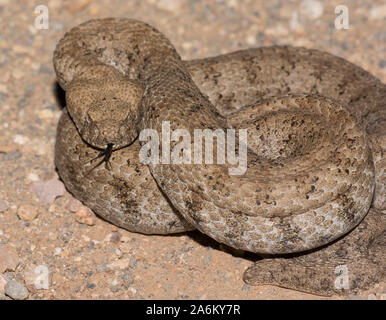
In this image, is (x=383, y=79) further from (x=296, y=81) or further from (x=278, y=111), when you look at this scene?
(x=278, y=111)

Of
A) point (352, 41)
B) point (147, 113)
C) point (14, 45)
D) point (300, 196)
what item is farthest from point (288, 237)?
point (14, 45)

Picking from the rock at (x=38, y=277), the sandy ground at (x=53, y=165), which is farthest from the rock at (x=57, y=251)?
the rock at (x=38, y=277)

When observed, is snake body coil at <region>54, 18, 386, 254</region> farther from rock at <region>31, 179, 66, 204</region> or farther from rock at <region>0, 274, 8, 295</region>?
rock at <region>0, 274, 8, 295</region>

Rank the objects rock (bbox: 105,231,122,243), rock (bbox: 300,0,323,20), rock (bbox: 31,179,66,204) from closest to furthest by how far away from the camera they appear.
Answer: rock (bbox: 105,231,122,243) → rock (bbox: 31,179,66,204) → rock (bbox: 300,0,323,20)

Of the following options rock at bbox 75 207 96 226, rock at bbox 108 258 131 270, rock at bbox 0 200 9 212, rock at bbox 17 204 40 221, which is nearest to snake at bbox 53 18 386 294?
rock at bbox 75 207 96 226

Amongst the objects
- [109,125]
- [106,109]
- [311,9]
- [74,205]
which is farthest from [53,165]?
[311,9]

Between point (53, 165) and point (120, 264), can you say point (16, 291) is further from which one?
point (53, 165)

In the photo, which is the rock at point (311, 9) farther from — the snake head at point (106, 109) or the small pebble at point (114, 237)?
the small pebble at point (114, 237)
